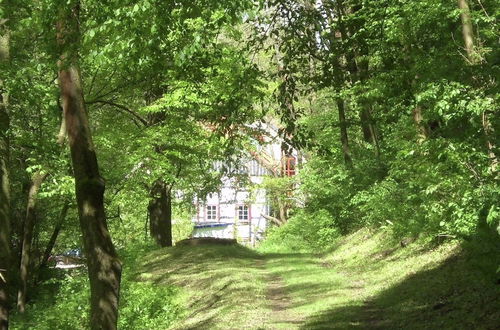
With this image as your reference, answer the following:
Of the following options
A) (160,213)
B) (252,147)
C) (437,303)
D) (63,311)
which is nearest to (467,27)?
(437,303)

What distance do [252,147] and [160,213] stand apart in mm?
7476

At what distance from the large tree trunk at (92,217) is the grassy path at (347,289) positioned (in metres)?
2.78

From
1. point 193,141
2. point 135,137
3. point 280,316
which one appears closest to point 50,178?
point 135,137

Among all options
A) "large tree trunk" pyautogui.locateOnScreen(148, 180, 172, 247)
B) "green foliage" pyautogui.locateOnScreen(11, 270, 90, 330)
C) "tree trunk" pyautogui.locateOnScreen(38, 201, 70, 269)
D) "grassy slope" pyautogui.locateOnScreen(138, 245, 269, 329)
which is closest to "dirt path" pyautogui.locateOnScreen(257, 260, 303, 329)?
"grassy slope" pyautogui.locateOnScreen(138, 245, 269, 329)

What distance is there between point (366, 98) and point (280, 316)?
637cm

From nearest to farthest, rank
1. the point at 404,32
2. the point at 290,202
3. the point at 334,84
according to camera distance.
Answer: the point at 334,84
the point at 404,32
the point at 290,202

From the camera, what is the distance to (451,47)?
10992mm

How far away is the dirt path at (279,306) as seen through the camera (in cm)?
1052

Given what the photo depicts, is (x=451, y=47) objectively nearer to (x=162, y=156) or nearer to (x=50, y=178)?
(x=162, y=156)

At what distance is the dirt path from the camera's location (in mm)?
10523

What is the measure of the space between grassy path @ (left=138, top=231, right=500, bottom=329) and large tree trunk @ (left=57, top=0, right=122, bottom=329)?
9.11 ft

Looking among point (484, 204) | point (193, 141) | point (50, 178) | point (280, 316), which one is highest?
point (193, 141)

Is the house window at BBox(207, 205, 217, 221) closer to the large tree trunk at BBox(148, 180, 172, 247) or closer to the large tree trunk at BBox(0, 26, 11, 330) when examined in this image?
the large tree trunk at BBox(148, 180, 172, 247)

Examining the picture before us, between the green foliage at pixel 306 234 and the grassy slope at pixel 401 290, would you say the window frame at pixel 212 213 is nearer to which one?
the green foliage at pixel 306 234
